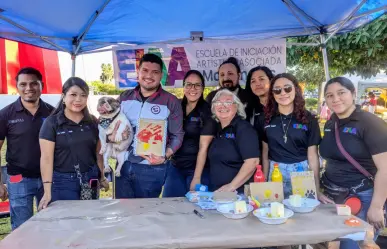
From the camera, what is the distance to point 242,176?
104 inches

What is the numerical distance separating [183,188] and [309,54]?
4.48 metres

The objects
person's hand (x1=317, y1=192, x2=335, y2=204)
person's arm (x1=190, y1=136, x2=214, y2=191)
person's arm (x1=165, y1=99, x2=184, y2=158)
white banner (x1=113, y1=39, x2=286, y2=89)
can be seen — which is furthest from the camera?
white banner (x1=113, y1=39, x2=286, y2=89)

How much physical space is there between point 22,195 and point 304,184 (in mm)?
2742

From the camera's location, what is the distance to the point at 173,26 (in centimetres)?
416

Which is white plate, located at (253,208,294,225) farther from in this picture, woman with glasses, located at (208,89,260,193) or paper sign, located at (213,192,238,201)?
woman with glasses, located at (208,89,260,193)

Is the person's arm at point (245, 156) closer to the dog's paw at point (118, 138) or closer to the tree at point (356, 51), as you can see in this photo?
the dog's paw at point (118, 138)

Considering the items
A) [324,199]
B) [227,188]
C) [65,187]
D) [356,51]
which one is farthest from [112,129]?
[356,51]

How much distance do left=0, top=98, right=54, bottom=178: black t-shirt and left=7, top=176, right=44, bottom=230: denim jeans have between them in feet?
0.25

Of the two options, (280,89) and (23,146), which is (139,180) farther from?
(280,89)

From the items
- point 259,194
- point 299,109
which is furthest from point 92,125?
point 299,109

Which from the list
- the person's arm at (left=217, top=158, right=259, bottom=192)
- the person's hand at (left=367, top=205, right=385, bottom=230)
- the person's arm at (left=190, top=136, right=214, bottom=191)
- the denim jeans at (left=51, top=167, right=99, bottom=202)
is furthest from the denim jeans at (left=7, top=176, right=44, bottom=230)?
the person's hand at (left=367, top=205, right=385, bottom=230)

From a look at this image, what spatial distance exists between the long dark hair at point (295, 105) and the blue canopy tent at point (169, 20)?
1.08 meters

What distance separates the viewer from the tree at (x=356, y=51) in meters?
5.06

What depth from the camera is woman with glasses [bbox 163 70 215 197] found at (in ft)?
10.6
